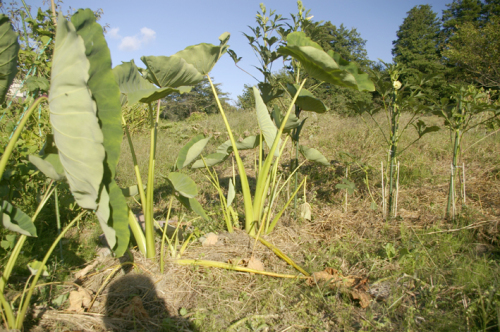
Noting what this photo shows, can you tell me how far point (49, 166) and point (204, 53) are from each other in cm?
110

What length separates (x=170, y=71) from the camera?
4.82 ft

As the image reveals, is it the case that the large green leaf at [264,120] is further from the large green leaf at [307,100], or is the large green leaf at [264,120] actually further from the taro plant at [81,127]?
the taro plant at [81,127]

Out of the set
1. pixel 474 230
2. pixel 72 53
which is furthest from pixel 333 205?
pixel 72 53

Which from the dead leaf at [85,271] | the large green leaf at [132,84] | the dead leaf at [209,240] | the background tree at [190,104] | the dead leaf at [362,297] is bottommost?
the dead leaf at [85,271]

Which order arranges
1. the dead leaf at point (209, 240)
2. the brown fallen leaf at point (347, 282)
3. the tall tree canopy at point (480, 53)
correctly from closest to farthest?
the brown fallen leaf at point (347, 282), the dead leaf at point (209, 240), the tall tree canopy at point (480, 53)

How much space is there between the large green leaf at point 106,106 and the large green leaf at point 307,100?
1309mm

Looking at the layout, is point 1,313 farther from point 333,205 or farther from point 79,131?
point 333,205

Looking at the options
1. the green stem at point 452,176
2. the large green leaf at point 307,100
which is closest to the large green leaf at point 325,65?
the large green leaf at point 307,100

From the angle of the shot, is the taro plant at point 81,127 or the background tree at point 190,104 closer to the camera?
the taro plant at point 81,127

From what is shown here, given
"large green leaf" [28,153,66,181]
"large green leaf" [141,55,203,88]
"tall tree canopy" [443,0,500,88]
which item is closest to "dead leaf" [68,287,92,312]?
"large green leaf" [28,153,66,181]

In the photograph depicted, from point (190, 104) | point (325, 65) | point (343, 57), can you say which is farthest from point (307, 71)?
point (190, 104)

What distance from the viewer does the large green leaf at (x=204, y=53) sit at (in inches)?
67.7

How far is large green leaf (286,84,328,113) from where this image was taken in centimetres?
205

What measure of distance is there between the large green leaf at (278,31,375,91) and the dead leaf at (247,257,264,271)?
1.26 m
